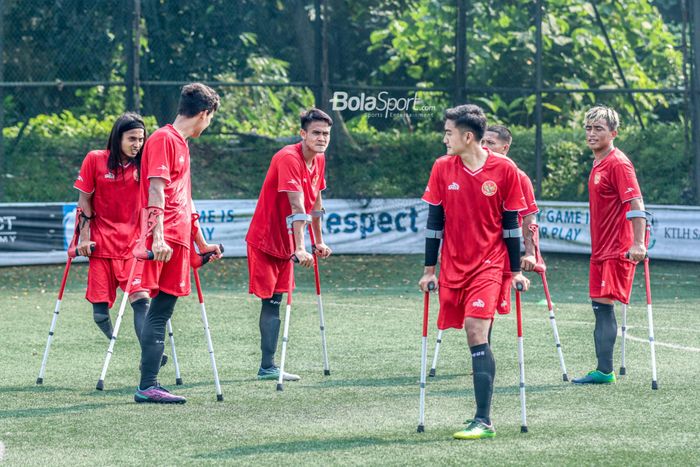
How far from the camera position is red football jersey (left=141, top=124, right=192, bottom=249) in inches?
293

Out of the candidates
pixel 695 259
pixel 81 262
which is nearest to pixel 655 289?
pixel 695 259

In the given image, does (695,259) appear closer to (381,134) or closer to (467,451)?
(381,134)

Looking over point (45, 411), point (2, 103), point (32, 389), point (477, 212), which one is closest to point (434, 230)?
point (477, 212)

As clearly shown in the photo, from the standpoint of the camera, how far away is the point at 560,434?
6715 millimetres

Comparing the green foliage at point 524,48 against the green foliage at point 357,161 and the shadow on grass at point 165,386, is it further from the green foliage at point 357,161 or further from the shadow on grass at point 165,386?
the shadow on grass at point 165,386

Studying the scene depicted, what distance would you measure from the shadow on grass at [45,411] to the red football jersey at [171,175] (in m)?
1.19

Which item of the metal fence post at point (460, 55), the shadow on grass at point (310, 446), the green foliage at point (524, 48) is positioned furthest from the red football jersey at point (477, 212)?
the green foliage at point (524, 48)

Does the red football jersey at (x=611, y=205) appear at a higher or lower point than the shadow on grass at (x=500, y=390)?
higher

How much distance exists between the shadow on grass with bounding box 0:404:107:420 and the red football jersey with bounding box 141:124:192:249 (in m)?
1.19

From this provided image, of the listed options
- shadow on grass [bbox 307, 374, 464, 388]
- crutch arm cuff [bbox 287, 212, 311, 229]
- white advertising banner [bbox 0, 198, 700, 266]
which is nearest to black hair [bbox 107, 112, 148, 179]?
crutch arm cuff [bbox 287, 212, 311, 229]

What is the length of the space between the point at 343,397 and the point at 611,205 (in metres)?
2.45

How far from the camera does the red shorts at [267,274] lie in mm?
8719

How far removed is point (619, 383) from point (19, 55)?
13.1 metres

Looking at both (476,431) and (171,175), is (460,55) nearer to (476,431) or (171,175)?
(171,175)
